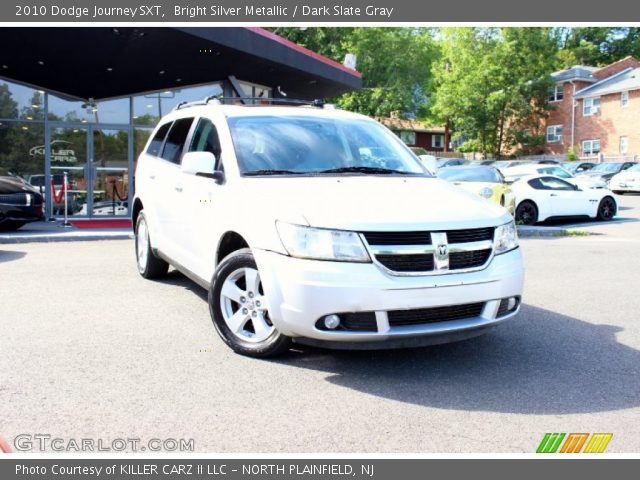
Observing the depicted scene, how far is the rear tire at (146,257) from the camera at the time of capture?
7.40 metres

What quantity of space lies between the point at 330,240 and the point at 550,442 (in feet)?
5.54

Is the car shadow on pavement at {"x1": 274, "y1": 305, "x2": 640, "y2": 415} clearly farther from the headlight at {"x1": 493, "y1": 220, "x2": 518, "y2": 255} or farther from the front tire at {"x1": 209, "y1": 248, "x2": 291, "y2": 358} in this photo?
the headlight at {"x1": 493, "y1": 220, "x2": 518, "y2": 255}

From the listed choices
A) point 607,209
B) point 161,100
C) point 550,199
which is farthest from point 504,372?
point 607,209

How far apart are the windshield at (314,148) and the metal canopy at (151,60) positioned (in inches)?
238

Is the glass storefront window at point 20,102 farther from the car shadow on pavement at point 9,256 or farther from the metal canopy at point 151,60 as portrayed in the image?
the car shadow on pavement at point 9,256

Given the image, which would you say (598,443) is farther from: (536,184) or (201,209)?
(536,184)

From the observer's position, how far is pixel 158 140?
7.41 metres

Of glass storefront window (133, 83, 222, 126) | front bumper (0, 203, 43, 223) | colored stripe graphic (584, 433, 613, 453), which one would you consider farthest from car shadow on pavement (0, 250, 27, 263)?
colored stripe graphic (584, 433, 613, 453)

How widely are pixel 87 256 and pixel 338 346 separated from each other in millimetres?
6820

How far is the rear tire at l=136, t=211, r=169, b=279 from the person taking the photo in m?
7.40

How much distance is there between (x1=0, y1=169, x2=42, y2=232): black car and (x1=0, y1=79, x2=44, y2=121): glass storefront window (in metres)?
3.24

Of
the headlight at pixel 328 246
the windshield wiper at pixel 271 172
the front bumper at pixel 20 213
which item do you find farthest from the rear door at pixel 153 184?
the front bumper at pixel 20 213

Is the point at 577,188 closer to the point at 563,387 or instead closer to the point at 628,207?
the point at 628,207

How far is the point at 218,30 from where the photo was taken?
1184cm
